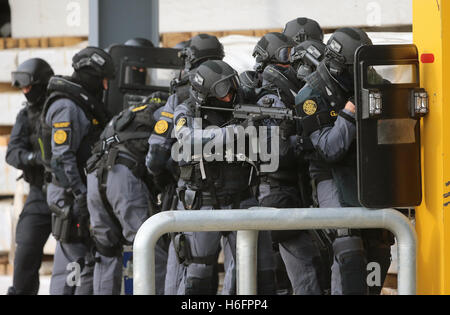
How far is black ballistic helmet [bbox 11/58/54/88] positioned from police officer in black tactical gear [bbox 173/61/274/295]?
176cm

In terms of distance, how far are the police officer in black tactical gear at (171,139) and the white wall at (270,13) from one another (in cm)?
140

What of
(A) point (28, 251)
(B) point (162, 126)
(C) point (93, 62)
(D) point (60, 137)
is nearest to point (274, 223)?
(B) point (162, 126)

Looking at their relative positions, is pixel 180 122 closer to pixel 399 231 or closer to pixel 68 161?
pixel 68 161

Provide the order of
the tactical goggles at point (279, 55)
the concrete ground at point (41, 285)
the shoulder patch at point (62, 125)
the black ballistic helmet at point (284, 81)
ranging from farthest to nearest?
the concrete ground at point (41, 285) < the shoulder patch at point (62, 125) < the tactical goggles at point (279, 55) < the black ballistic helmet at point (284, 81)

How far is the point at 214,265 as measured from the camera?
16.0 feet

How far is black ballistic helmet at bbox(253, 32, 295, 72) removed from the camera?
207 inches

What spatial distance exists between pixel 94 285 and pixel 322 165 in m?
1.91

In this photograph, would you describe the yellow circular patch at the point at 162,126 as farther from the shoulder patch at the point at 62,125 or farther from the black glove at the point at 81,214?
the black glove at the point at 81,214

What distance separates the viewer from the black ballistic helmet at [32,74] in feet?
20.6

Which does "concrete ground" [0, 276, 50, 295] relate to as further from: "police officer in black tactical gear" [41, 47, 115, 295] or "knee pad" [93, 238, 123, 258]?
"knee pad" [93, 238, 123, 258]

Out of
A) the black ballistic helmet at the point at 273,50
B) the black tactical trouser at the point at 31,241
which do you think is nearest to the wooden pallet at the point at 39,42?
the black tactical trouser at the point at 31,241

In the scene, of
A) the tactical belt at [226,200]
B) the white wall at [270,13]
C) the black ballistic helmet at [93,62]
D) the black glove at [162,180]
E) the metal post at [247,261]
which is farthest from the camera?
the white wall at [270,13]

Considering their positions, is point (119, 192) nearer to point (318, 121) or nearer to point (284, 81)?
point (284, 81)
